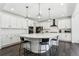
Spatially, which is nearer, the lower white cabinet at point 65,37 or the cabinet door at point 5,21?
the cabinet door at point 5,21

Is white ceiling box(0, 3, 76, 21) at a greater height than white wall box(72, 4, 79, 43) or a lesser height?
greater

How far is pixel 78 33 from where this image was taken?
4.12m

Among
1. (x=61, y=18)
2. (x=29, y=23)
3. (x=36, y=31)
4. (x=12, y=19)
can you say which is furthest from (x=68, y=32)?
(x=12, y=19)

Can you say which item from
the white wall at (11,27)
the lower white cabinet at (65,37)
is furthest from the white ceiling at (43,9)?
the lower white cabinet at (65,37)

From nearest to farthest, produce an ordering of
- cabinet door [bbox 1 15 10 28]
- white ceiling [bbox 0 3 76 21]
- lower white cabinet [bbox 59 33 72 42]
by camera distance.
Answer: white ceiling [bbox 0 3 76 21]
cabinet door [bbox 1 15 10 28]
lower white cabinet [bbox 59 33 72 42]

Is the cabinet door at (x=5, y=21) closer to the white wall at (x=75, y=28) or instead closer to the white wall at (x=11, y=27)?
the white wall at (x=11, y=27)

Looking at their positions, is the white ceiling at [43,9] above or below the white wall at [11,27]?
above

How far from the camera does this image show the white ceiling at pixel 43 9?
3.15m

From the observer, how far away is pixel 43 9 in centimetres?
372

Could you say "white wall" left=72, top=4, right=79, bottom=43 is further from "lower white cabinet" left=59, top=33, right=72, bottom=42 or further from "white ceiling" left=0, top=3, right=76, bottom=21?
"white ceiling" left=0, top=3, right=76, bottom=21

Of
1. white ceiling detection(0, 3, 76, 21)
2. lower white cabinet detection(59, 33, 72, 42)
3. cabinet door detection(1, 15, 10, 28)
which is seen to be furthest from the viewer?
lower white cabinet detection(59, 33, 72, 42)

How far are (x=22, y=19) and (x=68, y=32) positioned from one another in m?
2.84

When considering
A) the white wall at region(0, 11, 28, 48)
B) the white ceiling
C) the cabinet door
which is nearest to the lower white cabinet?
the white ceiling

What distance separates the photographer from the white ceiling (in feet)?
10.3
